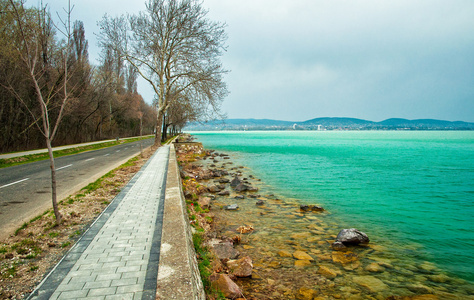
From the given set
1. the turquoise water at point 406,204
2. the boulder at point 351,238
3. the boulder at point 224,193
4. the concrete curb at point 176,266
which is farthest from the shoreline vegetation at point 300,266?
the boulder at point 224,193

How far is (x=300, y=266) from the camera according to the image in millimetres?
6094

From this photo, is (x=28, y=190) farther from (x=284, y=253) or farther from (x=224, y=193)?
(x=284, y=253)

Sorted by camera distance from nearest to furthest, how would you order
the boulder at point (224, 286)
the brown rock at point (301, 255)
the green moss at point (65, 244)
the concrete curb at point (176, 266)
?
the concrete curb at point (176, 266) < the boulder at point (224, 286) < the green moss at point (65, 244) < the brown rock at point (301, 255)

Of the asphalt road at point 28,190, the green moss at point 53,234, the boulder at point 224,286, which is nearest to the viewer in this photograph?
the boulder at point 224,286

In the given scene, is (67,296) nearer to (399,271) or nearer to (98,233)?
(98,233)

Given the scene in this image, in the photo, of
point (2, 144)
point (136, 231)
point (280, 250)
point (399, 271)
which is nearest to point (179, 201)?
point (136, 231)

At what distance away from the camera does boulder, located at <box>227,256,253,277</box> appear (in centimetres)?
537

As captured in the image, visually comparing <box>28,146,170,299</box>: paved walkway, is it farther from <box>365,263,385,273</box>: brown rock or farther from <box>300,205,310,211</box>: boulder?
<box>300,205,310,211</box>: boulder

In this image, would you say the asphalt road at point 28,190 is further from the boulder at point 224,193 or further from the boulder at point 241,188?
the boulder at point 241,188

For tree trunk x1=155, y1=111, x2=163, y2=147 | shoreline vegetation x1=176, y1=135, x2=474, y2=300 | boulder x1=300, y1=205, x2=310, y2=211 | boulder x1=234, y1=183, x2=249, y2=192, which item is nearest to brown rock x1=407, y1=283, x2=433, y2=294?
shoreline vegetation x1=176, y1=135, x2=474, y2=300

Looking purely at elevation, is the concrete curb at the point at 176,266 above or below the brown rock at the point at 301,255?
above

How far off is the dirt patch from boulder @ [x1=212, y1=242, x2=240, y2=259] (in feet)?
9.75

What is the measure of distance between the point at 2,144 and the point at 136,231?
23427mm

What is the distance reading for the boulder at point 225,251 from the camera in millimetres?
6039
